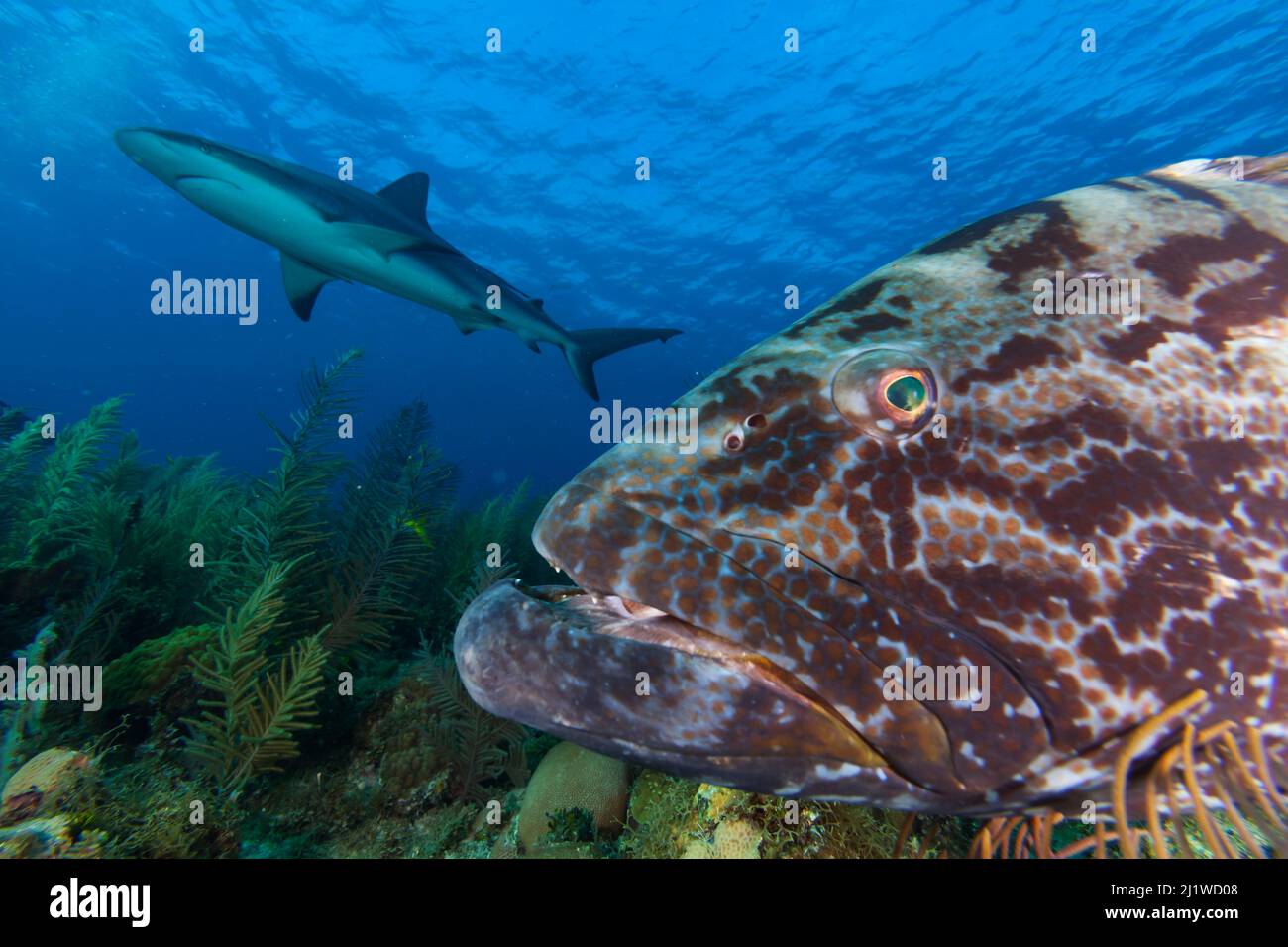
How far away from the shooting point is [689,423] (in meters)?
1.78

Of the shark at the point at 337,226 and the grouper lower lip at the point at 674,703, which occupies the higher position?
the shark at the point at 337,226

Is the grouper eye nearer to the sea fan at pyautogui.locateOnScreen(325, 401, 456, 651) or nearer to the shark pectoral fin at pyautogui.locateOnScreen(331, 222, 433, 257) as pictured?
the sea fan at pyautogui.locateOnScreen(325, 401, 456, 651)

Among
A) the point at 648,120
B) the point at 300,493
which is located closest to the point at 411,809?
the point at 300,493

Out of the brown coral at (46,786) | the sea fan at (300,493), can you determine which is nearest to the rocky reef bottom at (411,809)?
the brown coral at (46,786)

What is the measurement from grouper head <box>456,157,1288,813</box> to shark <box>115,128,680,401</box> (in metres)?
5.91

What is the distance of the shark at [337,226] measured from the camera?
19.3ft

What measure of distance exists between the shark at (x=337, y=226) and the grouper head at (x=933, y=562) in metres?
5.91

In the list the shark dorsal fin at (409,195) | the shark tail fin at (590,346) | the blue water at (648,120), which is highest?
the blue water at (648,120)

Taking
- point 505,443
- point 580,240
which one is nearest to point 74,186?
point 580,240

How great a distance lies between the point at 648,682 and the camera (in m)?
1.41

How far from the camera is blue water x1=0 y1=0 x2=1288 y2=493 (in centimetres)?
2031

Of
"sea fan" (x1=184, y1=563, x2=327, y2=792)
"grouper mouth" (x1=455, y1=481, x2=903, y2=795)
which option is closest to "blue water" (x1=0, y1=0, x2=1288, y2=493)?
"sea fan" (x1=184, y1=563, x2=327, y2=792)

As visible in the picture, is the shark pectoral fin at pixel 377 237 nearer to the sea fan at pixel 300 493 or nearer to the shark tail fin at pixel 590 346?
the sea fan at pixel 300 493

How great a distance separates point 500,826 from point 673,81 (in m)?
29.5
